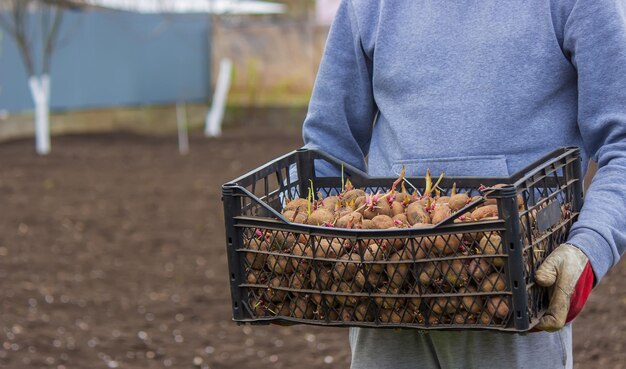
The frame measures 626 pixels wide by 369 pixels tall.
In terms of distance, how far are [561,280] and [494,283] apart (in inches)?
5.6

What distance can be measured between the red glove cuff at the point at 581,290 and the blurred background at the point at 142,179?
9.48ft

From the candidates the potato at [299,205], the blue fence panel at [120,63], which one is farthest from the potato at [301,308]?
the blue fence panel at [120,63]

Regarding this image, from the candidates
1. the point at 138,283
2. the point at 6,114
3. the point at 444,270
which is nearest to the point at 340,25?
the point at 444,270

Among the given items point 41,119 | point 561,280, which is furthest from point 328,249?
point 41,119

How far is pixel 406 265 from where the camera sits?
1.82 metres

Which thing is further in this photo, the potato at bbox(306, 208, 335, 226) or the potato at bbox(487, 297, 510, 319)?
the potato at bbox(306, 208, 335, 226)

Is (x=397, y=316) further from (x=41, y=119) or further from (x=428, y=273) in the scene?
(x=41, y=119)

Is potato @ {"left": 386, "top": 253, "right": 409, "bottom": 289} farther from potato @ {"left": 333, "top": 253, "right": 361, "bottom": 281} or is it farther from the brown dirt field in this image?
the brown dirt field

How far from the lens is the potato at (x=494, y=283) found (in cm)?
177

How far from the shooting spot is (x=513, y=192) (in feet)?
5.73

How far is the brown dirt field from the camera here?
16.8 ft

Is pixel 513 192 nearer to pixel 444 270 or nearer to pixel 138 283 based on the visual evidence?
pixel 444 270

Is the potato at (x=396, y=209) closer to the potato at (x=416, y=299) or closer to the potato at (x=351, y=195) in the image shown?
the potato at (x=351, y=195)

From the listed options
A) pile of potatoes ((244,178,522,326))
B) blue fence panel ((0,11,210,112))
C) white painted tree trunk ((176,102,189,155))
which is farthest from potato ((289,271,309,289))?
blue fence panel ((0,11,210,112))
